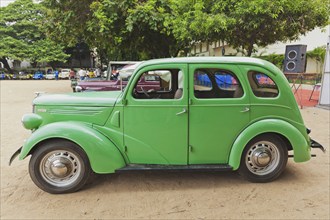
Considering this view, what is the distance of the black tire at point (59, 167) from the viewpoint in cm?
348

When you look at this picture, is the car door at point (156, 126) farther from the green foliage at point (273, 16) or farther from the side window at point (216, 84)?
the green foliage at point (273, 16)

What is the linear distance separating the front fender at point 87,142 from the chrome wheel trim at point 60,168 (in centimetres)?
22

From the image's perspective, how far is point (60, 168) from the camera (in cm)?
348

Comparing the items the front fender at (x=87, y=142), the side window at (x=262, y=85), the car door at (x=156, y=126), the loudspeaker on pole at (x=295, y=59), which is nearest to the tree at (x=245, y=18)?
the loudspeaker on pole at (x=295, y=59)

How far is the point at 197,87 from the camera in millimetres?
3617

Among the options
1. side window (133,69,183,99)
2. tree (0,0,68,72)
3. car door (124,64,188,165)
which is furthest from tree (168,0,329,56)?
tree (0,0,68,72)

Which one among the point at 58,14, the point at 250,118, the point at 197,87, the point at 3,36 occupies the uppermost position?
the point at 3,36

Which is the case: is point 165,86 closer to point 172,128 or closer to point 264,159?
point 172,128

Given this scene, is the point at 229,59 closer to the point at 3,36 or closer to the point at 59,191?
the point at 59,191

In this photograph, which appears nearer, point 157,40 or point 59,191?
point 59,191

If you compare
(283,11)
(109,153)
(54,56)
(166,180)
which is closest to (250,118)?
(166,180)

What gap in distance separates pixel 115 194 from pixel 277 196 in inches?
82.0

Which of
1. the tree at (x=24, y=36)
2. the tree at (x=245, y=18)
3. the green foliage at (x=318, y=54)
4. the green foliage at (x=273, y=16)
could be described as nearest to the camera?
the green foliage at (x=273, y=16)

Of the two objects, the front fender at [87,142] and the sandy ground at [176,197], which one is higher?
the front fender at [87,142]
